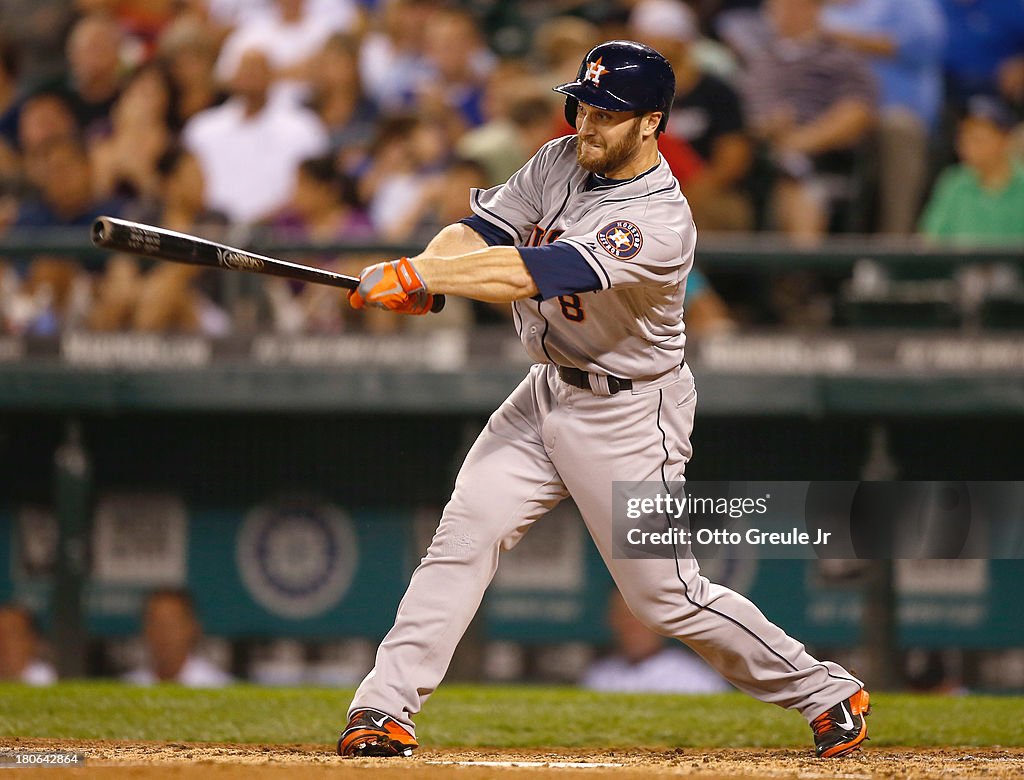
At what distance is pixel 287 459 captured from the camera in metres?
7.21

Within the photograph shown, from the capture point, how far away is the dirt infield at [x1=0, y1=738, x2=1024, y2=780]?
3701 millimetres

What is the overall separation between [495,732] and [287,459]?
2.61 metres

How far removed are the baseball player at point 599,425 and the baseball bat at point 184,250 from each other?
19 centimetres

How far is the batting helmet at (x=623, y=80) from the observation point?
392 centimetres

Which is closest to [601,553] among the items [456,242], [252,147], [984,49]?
[456,242]

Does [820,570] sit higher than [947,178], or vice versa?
[947,178]

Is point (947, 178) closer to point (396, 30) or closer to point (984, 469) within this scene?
point (984, 469)

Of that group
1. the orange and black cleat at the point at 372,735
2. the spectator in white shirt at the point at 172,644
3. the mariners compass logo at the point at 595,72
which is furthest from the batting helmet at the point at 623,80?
the spectator in white shirt at the point at 172,644

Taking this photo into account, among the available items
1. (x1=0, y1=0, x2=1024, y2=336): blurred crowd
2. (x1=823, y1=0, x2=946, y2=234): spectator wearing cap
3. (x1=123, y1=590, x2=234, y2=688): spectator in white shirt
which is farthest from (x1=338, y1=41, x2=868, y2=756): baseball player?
(x1=823, y1=0, x2=946, y2=234): spectator wearing cap

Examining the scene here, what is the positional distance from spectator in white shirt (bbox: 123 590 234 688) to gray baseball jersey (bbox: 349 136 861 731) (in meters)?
3.24

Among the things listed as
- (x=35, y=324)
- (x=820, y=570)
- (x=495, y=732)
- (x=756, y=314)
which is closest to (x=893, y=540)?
(x=820, y=570)

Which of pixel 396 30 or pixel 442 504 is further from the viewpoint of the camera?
pixel 396 30

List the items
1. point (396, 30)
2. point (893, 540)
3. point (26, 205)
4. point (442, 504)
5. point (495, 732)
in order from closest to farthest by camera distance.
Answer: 1. point (495, 732)
2. point (893, 540)
3. point (442, 504)
4. point (26, 205)
5. point (396, 30)

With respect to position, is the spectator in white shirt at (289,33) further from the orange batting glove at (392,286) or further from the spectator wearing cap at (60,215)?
the orange batting glove at (392,286)
